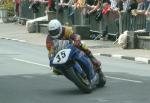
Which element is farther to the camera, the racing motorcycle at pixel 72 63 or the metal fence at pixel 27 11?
the metal fence at pixel 27 11

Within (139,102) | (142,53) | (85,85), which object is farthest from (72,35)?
(142,53)

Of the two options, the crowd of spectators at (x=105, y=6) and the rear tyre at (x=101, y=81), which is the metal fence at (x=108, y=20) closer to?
the crowd of spectators at (x=105, y=6)

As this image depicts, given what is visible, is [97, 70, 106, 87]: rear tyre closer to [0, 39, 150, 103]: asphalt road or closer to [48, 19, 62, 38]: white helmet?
[0, 39, 150, 103]: asphalt road

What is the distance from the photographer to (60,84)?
49.0 feet

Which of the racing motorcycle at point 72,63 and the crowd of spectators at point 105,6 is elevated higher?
the crowd of spectators at point 105,6

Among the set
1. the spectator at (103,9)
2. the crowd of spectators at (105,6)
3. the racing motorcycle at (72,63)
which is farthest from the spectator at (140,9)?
the racing motorcycle at (72,63)

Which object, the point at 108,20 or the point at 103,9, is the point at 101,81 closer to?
the point at 103,9

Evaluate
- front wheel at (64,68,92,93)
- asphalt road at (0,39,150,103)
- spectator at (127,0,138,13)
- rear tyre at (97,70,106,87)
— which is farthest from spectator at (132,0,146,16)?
front wheel at (64,68,92,93)

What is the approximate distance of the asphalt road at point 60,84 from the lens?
496 inches

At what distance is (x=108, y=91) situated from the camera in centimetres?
1352

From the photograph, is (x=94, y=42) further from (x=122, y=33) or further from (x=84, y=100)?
(x=84, y=100)

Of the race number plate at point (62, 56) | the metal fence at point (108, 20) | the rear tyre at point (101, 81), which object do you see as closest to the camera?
the race number plate at point (62, 56)

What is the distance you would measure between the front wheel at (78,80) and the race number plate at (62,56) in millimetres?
252

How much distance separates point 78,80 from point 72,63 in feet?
1.22
